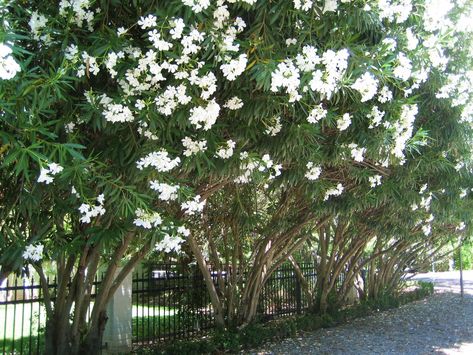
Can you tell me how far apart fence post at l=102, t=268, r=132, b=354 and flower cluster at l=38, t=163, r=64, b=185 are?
5.11 m

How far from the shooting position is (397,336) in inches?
399

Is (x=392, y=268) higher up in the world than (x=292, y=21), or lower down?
lower down

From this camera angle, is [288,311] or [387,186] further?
[288,311]

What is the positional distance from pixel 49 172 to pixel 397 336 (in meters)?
8.61

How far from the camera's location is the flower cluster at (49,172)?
3338 mm

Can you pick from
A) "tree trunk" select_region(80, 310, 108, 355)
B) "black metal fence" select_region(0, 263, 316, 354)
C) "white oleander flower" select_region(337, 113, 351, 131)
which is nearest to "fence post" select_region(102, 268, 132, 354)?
"black metal fence" select_region(0, 263, 316, 354)

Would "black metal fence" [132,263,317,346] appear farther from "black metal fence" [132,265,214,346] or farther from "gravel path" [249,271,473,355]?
"gravel path" [249,271,473,355]

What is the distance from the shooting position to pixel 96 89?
13.9ft

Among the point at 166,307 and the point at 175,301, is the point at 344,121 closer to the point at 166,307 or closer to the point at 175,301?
the point at 175,301

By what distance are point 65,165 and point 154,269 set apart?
6973 millimetres

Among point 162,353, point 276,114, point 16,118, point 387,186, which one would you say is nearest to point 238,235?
point 162,353

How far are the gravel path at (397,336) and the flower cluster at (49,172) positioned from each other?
6.04m

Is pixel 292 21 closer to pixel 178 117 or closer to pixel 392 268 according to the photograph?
pixel 178 117

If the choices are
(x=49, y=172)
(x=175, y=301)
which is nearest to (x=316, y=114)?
(x=49, y=172)
